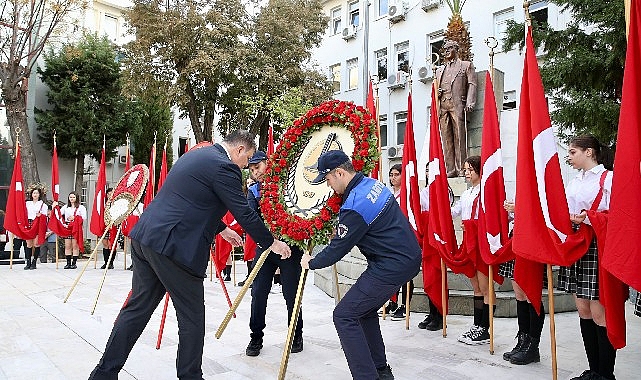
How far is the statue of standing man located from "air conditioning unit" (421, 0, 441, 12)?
48.9 ft

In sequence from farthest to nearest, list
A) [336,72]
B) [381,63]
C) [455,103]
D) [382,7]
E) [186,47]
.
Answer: [336,72] < [382,7] < [381,63] < [186,47] < [455,103]

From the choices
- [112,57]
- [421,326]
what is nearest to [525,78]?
[421,326]

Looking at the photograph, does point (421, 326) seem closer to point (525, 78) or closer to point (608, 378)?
point (608, 378)

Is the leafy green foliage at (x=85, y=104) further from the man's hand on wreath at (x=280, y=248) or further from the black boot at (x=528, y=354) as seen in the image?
the black boot at (x=528, y=354)

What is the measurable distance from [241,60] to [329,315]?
44.9 feet

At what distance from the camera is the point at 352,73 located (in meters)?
26.5

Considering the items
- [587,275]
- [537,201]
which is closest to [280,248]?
[537,201]

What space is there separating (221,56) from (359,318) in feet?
52.1

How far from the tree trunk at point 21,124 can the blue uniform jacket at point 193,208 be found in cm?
1469

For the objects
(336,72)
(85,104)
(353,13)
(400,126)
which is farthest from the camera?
(336,72)

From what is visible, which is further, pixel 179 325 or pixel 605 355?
pixel 605 355

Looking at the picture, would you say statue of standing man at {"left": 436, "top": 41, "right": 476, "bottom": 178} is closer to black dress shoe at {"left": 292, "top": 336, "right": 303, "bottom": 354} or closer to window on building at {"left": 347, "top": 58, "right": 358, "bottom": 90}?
black dress shoe at {"left": 292, "top": 336, "right": 303, "bottom": 354}

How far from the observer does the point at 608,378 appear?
3.69 m

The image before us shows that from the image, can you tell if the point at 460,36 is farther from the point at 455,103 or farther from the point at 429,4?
the point at 429,4
